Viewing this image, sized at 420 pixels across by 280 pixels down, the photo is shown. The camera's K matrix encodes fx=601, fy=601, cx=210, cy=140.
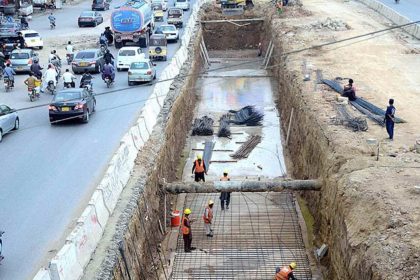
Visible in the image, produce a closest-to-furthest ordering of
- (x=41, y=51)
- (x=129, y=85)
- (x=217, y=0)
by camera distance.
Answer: (x=129, y=85) → (x=41, y=51) → (x=217, y=0)

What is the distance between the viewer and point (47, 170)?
22094 millimetres

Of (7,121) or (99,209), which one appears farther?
(7,121)

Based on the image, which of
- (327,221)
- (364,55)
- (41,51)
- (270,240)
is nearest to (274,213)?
(270,240)

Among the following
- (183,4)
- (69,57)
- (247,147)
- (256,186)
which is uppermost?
(256,186)

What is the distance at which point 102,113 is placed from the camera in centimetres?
2975

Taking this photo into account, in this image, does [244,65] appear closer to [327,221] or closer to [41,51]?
[41,51]

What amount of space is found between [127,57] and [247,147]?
488 inches

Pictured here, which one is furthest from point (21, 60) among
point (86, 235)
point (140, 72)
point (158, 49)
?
point (86, 235)

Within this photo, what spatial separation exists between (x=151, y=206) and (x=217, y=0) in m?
48.6

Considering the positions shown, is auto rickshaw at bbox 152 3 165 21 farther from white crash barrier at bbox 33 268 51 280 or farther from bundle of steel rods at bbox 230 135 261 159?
white crash barrier at bbox 33 268 51 280

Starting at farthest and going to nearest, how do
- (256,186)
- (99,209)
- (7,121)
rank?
(7,121) → (256,186) → (99,209)

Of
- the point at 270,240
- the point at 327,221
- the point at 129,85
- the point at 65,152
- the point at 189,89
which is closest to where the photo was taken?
the point at 327,221

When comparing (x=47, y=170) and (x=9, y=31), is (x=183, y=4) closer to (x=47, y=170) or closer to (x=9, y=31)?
(x=9, y=31)

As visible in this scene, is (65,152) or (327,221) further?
(65,152)
